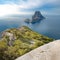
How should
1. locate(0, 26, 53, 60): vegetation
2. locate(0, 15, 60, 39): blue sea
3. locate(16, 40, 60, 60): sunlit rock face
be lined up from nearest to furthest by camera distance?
locate(16, 40, 60, 60): sunlit rock face
locate(0, 26, 53, 60): vegetation
locate(0, 15, 60, 39): blue sea

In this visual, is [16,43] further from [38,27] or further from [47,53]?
[38,27]

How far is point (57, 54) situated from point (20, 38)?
31.7 feet

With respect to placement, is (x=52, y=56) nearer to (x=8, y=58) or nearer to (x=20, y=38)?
(x=8, y=58)

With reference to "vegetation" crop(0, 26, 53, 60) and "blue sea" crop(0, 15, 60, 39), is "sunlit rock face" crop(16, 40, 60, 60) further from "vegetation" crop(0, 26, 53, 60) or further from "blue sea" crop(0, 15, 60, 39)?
"blue sea" crop(0, 15, 60, 39)

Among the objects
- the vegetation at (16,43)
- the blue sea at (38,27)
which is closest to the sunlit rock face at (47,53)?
the vegetation at (16,43)

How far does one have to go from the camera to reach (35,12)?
5925 cm

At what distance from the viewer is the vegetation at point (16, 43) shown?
1235 cm

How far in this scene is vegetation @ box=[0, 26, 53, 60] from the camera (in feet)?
40.5

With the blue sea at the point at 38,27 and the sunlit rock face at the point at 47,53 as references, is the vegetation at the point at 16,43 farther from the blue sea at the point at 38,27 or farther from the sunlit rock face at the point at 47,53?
the blue sea at the point at 38,27

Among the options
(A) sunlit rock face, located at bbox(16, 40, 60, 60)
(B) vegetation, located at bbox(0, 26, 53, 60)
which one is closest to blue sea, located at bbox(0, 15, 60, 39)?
(B) vegetation, located at bbox(0, 26, 53, 60)

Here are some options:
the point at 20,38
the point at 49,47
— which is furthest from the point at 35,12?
the point at 49,47

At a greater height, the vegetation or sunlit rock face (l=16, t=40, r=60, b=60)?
sunlit rock face (l=16, t=40, r=60, b=60)

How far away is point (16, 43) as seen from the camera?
1377 cm

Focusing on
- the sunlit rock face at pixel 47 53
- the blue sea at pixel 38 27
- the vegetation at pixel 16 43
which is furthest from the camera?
the blue sea at pixel 38 27
